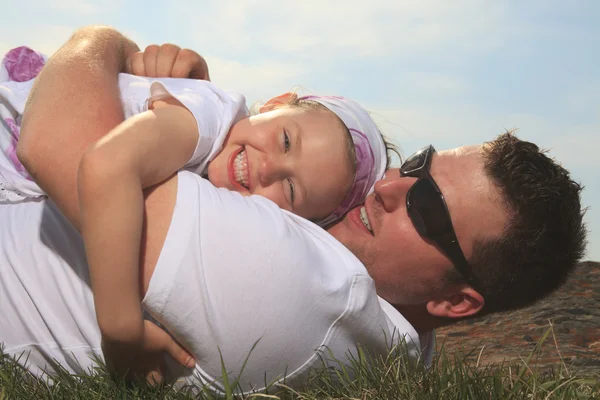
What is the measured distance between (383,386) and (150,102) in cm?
166

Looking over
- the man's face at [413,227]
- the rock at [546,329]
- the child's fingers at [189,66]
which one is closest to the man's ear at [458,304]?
the man's face at [413,227]

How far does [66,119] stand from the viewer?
2824 millimetres

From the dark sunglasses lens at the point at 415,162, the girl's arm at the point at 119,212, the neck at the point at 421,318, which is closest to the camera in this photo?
the girl's arm at the point at 119,212

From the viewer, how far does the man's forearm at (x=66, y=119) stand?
2.73 meters

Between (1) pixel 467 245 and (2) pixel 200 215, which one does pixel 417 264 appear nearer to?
(1) pixel 467 245

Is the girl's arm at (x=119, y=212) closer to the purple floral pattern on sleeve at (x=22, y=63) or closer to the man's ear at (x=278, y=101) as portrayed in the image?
the man's ear at (x=278, y=101)

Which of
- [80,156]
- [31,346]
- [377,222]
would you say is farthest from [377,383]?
[31,346]

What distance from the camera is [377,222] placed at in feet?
12.8

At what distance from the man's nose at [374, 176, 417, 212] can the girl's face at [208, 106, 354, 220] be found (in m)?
0.41

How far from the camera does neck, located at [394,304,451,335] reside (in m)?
4.09

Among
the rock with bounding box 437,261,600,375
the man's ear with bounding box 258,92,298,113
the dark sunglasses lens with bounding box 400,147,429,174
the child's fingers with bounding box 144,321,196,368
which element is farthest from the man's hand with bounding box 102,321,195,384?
the rock with bounding box 437,261,600,375

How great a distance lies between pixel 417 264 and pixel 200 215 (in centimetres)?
170

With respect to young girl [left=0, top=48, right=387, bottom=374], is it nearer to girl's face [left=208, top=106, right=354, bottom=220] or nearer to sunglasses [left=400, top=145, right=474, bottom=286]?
girl's face [left=208, top=106, right=354, bottom=220]

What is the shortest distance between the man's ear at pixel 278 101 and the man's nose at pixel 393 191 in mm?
744
